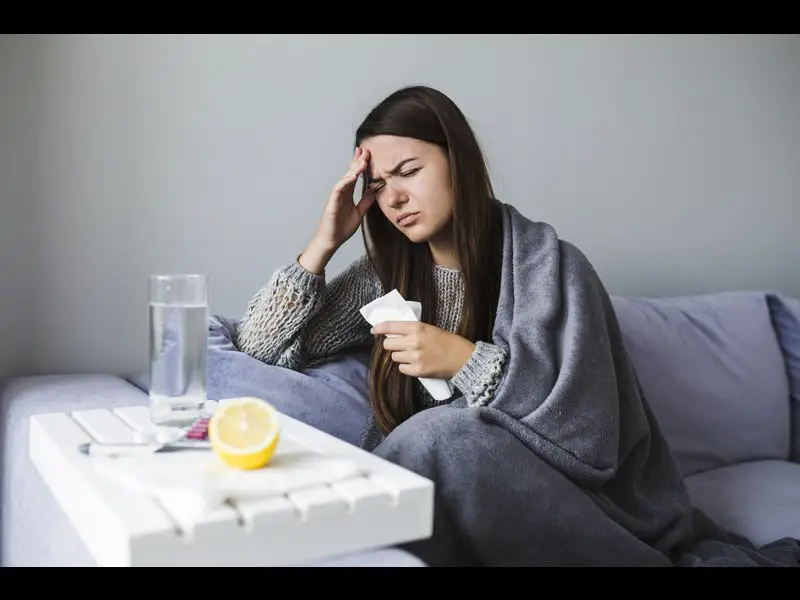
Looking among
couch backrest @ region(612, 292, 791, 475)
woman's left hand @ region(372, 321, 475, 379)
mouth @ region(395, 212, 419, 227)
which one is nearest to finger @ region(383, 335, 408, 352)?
woman's left hand @ region(372, 321, 475, 379)

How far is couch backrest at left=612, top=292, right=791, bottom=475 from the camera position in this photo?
1775 mm

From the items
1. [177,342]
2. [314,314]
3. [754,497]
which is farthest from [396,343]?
[754,497]

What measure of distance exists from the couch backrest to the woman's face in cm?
55

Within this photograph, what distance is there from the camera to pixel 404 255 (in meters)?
1.55

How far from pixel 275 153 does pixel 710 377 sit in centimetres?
101

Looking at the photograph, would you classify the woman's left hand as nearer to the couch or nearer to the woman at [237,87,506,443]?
the woman at [237,87,506,443]

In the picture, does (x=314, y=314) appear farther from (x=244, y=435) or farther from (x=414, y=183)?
(x=244, y=435)

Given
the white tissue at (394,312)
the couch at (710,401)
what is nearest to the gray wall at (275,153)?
the couch at (710,401)

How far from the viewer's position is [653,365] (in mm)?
1786

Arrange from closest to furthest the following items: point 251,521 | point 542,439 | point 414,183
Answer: point 251,521, point 542,439, point 414,183

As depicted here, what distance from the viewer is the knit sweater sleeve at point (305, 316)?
4.85 ft

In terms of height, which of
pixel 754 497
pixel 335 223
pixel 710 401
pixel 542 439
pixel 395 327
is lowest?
pixel 754 497

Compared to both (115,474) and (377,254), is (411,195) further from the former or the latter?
(115,474)
